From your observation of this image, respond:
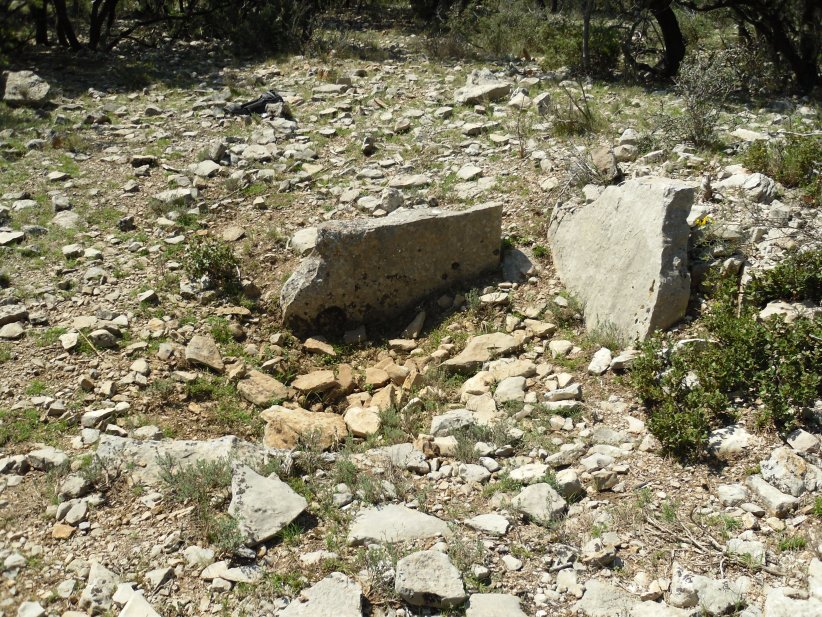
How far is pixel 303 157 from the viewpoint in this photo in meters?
8.61

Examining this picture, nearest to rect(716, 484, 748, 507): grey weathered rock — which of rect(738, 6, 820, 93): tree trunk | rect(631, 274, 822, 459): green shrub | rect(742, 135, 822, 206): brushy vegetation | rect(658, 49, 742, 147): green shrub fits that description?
rect(631, 274, 822, 459): green shrub

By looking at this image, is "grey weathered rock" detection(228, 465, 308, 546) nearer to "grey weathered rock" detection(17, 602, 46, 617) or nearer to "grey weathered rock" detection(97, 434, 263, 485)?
"grey weathered rock" detection(97, 434, 263, 485)

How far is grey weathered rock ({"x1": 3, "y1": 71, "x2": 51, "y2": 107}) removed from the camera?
1034 cm

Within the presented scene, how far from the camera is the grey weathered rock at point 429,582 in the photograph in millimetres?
3334

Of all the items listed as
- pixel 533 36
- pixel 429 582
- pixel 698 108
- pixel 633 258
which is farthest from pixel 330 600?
pixel 533 36

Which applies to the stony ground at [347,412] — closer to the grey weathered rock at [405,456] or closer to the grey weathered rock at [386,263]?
the grey weathered rock at [405,456]

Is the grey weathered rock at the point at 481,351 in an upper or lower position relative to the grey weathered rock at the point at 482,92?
lower

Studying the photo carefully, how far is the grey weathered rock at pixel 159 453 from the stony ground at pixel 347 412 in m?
0.02

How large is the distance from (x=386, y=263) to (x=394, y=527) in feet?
9.44

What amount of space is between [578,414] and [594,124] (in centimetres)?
480

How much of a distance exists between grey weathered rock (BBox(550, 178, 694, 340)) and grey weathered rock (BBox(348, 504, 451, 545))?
217 centimetres

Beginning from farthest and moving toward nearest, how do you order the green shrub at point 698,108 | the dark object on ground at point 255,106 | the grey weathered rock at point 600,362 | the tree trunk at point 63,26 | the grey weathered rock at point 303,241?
the tree trunk at point 63,26, the dark object on ground at point 255,106, the green shrub at point 698,108, the grey weathered rock at point 303,241, the grey weathered rock at point 600,362

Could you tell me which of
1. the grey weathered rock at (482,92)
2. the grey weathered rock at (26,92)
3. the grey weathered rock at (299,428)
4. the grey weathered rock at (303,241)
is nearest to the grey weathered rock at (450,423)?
the grey weathered rock at (299,428)

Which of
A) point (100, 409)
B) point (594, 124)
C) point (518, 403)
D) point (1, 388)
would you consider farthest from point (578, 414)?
point (594, 124)
